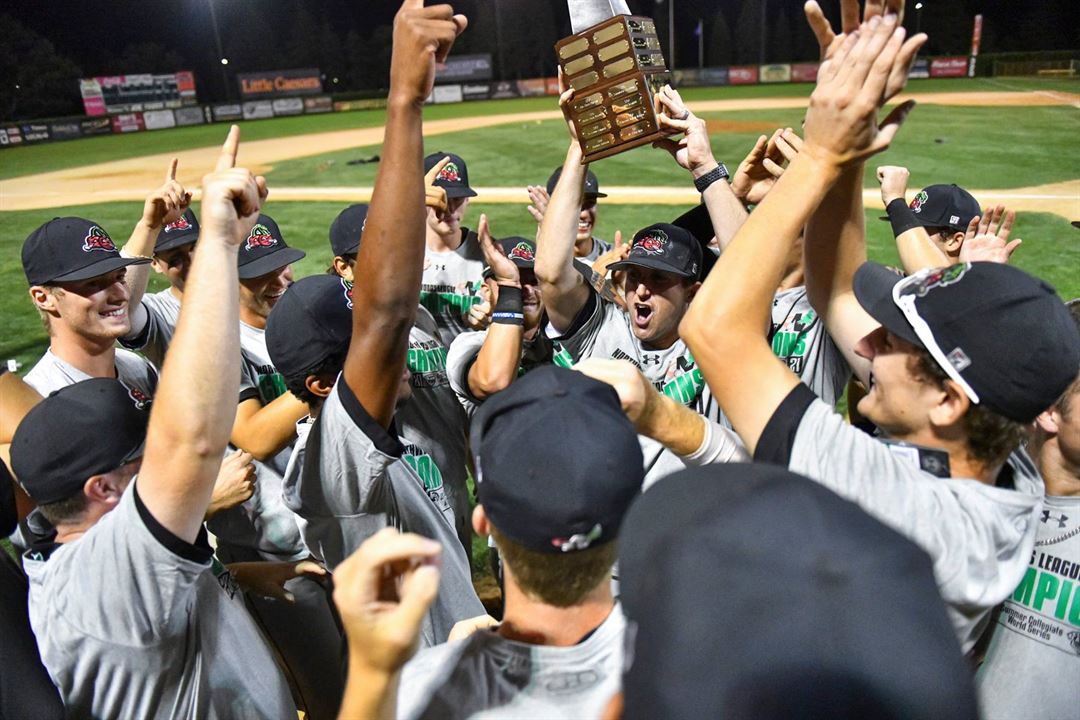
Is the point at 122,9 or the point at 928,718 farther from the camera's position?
the point at 122,9

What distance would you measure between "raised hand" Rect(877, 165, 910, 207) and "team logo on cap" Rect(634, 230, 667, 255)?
1.00 meters

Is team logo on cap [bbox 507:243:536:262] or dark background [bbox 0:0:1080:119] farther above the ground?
dark background [bbox 0:0:1080:119]

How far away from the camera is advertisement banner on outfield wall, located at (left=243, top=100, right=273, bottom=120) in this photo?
1622 inches

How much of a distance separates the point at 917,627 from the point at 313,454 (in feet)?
5.78

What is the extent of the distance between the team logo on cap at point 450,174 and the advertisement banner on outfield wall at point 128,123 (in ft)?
127

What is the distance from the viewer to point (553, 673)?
144 centimetres

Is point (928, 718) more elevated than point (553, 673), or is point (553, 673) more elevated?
point (928, 718)

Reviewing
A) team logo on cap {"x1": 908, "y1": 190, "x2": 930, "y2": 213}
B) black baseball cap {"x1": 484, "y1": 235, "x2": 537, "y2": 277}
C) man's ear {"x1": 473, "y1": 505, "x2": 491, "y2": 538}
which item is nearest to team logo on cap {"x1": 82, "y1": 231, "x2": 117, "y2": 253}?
black baseball cap {"x1": 484, "y1": 235, "x2": 537, "y2": 277}

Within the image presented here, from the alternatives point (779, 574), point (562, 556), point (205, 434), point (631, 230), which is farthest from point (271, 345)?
point (631, 230)

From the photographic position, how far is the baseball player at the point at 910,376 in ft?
5.16

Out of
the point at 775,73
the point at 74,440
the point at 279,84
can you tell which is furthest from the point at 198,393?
the point at 279,84

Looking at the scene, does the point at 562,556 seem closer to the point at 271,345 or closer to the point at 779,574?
the point at 779,574

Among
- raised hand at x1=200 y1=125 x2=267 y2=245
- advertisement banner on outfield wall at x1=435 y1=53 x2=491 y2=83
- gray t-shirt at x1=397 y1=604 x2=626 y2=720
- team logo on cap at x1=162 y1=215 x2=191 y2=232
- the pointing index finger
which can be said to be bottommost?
gray t-shirt at x1=397 y1=604 x2=626 y2=720

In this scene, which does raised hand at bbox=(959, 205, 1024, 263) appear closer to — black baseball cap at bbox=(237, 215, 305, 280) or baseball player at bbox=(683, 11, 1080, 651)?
baseball player at bbox=(683, 11, 1080, 651)
